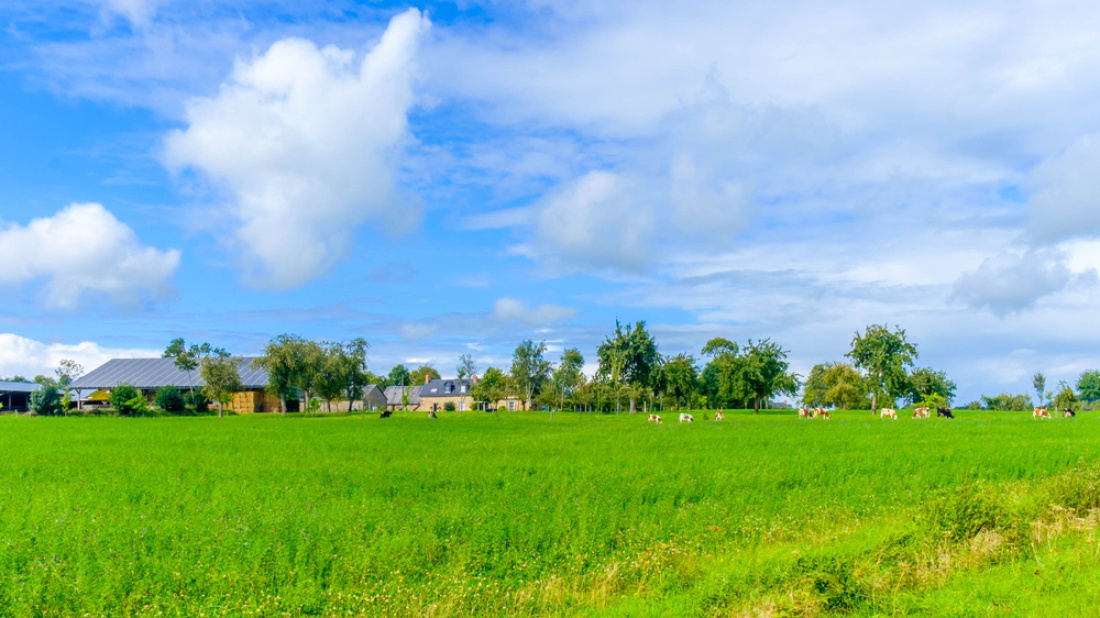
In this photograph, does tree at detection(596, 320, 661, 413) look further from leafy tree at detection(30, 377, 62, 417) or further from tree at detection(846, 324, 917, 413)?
leafy tree at detection(30, 377, 62, 417)

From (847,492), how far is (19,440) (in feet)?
127

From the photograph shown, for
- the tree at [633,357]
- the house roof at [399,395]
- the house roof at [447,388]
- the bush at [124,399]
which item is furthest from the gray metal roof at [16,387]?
the tree at [633,357]

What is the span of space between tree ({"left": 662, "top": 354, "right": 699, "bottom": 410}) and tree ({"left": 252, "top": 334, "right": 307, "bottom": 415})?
1870 inches

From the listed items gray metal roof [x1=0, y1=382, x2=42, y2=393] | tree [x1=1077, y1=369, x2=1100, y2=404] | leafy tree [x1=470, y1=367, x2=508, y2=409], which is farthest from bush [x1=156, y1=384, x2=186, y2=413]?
tree [x1=1077, y1=369, x2=1100, y2=404]

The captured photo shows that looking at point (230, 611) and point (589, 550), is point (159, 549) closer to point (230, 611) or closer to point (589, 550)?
point (230, 611)

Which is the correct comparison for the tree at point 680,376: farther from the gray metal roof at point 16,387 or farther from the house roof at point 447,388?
the gray metal roof at point 16,387

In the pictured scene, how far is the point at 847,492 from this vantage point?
18.7 meters

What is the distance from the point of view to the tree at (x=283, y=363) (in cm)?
7794

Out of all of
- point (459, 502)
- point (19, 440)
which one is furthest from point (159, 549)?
point (19, 440)

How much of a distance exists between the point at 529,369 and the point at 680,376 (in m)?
26.4

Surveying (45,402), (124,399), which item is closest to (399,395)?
(45,402)

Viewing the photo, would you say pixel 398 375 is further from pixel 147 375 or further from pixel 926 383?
pixel 926 383

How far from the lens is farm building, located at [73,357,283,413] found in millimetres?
93750

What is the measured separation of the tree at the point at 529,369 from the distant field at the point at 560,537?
85.4 m
